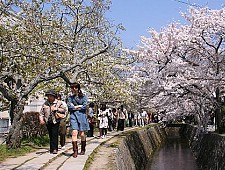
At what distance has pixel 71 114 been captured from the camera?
369 inches

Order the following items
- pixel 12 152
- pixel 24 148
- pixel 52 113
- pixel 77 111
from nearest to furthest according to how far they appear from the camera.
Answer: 1. pixel 77 111
2. pixel 52 113
3. pixel 12 152
4. pixel 24 148

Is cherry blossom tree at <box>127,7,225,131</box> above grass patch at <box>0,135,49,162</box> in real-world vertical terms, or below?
above

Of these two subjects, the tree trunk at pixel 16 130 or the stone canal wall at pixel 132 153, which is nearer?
the tree trunk at pixel 16 130

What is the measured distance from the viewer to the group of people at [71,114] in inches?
368

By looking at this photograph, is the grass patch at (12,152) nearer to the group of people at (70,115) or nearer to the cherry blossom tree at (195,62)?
the group of people at (70,115)

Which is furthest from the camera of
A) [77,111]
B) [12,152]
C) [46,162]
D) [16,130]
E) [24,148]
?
[24,148]

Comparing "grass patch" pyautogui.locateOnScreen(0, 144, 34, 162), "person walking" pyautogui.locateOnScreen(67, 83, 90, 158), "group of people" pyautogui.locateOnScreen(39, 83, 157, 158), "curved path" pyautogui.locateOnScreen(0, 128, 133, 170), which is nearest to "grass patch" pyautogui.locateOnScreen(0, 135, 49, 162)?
"grass patch" pyautogui.locateOnScreen(0, 144, 34, 162)

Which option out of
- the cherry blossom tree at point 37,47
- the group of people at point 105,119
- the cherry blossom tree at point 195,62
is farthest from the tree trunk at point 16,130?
the cherry blossom tree at point 195,62

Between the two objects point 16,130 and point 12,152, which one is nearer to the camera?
point 12,152

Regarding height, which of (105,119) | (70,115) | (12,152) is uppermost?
(105,119)

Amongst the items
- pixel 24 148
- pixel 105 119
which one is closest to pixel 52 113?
pixel 24 148

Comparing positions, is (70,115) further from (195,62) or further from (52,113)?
(195,62)

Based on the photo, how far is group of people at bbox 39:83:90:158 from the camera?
9359 millimetres

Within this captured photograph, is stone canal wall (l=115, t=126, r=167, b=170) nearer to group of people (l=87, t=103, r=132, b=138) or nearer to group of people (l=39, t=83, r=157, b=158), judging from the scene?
group of people (l=87, t=103, r=132, b=138)
